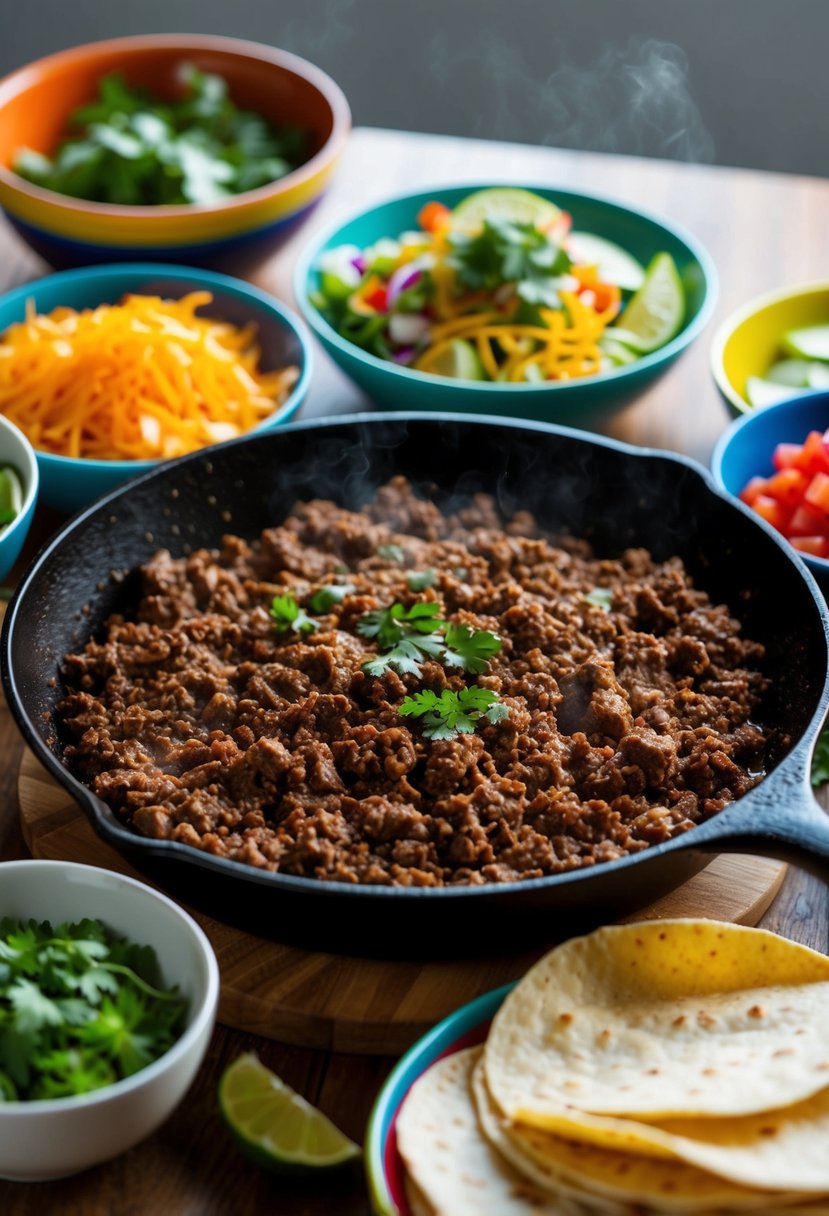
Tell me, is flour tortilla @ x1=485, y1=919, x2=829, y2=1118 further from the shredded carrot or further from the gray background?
the gray background

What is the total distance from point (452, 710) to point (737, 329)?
1.84 m

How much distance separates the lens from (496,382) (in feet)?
12.5

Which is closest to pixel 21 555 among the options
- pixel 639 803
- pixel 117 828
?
pixel 117 828

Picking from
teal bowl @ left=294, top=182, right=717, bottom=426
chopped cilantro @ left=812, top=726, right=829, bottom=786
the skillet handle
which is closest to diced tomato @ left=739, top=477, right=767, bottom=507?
teal bowl @ left=294, top=182, right=717, bottom=426

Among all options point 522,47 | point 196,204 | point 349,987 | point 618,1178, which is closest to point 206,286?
point 196,204

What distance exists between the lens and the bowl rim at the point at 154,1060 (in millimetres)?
1917

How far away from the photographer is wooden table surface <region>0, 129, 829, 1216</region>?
214 centimetres

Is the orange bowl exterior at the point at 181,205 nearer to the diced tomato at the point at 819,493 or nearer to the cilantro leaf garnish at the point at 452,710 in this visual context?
the diced tomato at the point at 819,493

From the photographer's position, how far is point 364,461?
134 inches

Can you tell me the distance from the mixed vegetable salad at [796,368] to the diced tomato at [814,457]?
1.55ft

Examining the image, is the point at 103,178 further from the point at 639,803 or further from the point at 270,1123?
the point at 270,1123

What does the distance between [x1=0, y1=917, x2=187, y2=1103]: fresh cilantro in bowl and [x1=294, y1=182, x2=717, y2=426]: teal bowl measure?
1.92 meters

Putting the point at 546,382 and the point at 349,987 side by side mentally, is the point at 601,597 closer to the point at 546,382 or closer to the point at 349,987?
the point at 546,382

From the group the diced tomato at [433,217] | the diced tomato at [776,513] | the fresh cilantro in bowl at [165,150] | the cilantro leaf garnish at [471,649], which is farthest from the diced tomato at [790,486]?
the fresh cilantro in bowl at [165,150]
